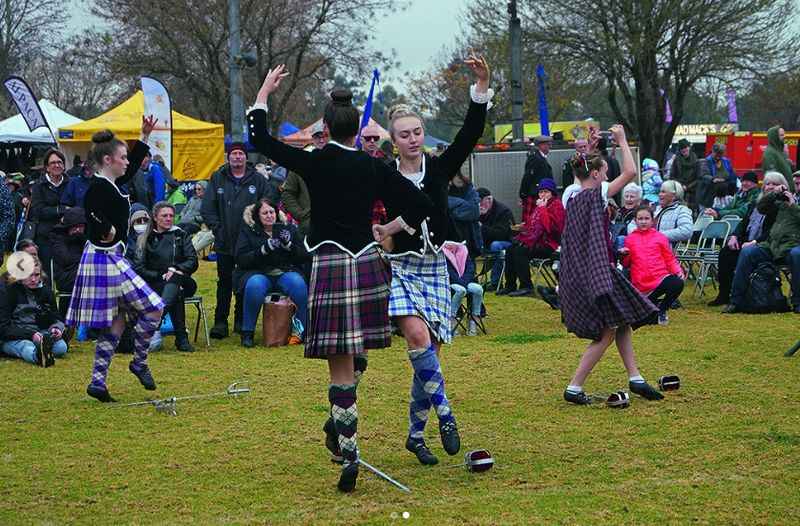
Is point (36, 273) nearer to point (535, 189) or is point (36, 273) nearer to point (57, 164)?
point (57, 164)

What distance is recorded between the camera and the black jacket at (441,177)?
20.8 ft

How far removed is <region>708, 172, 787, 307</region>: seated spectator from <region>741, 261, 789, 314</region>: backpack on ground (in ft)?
1.48

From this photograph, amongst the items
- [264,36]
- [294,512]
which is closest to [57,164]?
[294,512]

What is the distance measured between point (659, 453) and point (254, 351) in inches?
233

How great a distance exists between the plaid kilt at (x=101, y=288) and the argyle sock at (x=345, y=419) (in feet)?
10.4

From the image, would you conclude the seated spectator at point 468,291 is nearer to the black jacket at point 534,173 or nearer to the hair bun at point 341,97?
the hair bun at point 341,97

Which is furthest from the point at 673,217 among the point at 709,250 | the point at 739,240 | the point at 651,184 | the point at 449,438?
the point at 449,438

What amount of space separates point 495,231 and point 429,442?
9.43m

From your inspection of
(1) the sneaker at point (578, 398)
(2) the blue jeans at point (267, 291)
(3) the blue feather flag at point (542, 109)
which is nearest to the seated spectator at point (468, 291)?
(2) the blue jeans at point (267, 291)

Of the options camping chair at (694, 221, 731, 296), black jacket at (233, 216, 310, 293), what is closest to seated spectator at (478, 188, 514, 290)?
camping chair at (694, 221, 731, 296)

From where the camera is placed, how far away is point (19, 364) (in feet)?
36.3

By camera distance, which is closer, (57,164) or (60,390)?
(60,390)

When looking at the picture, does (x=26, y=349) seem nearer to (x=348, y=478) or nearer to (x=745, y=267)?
(x=348, y=478)

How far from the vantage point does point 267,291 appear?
12195mm
